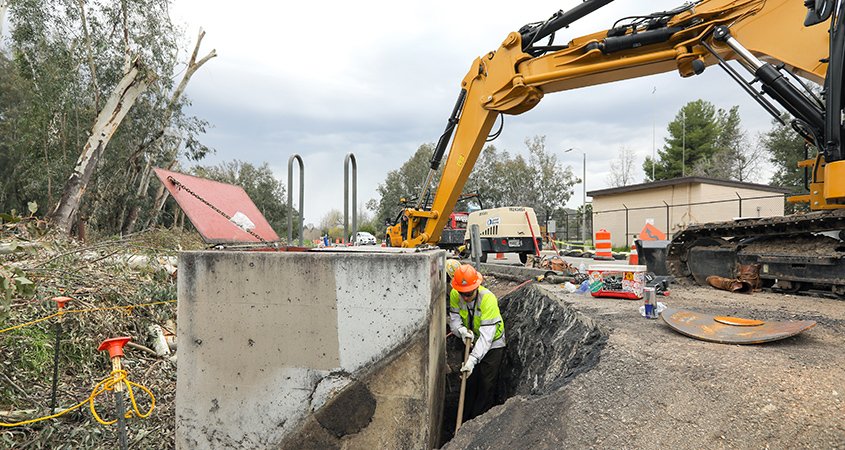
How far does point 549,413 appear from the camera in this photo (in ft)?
8.96

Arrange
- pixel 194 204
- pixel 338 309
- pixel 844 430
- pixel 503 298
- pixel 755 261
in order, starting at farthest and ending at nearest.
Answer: pixel 503 298 → pixel 755 261 → pixel 194 204 → pixel 338 309 → pixel 844 430

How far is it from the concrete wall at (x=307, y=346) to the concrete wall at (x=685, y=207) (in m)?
21.6

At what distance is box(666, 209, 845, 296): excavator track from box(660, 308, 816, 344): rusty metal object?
2.38 meters

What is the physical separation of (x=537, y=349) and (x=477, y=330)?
0.64 metres

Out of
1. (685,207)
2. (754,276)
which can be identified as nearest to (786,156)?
(685,207)

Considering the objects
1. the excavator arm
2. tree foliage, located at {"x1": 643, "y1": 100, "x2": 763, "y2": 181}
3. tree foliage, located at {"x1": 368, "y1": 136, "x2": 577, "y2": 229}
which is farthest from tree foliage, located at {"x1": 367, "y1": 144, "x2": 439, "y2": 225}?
the excavator arm

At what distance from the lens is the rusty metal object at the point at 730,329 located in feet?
11.1

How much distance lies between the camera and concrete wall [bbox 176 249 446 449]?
3186mm

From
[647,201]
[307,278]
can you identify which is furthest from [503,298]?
[647,201]

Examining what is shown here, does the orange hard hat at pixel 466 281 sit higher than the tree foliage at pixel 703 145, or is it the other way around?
the tree foliage at pixel 703 145

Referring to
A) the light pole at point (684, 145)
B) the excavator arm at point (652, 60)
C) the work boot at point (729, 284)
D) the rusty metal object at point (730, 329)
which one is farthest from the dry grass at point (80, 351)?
the light pole at point (684, 145)

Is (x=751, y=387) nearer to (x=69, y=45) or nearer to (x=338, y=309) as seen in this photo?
(x=338, y=309)

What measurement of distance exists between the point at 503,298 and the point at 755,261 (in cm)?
340

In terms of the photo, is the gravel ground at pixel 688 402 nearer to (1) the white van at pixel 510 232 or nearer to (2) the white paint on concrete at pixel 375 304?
(2) the white paint on concrete at pixel 375 304
